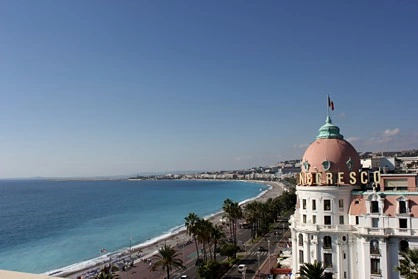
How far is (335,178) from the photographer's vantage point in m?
55.4

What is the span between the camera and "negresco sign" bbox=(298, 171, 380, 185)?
180ft

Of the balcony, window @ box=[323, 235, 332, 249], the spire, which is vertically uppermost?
the spire

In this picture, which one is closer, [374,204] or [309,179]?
[374,204]

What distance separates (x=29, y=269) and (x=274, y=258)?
60588 millimetres

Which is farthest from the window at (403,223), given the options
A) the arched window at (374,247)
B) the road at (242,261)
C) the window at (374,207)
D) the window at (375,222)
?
the road at (242,261)

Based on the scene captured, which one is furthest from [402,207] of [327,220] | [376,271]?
[327,220]

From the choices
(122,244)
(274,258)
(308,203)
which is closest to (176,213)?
(122,244)

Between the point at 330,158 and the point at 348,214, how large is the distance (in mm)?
8720

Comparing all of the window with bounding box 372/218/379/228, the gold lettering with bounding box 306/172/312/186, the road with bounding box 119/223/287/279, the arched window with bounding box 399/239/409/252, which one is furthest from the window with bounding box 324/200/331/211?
the road with bounding box 119/223/287/279

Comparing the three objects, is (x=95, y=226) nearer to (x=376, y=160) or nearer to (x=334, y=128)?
(x=376, y=160)

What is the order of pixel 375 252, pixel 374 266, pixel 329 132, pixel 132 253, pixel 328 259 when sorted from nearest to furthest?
pixel 374 266
pixel 375 252
pixel 328 259
pixel 329 132
pixel 132 253

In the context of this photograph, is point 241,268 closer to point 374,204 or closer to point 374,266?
point 374,266

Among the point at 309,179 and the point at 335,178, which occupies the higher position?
the point at 335,178

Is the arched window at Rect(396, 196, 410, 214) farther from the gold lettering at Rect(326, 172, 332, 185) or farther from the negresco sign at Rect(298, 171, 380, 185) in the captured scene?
the gold lettering at Rect(326, 172, 332, 185)
